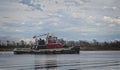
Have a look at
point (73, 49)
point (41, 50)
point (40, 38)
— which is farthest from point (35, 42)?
point (73, 49)

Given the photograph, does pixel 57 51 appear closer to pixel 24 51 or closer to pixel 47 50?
pixel 47 50

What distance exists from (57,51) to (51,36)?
9.95 metres

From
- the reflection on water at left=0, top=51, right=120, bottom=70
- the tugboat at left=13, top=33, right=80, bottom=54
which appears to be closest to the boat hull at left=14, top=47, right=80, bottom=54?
the tugboat at left=13, top=33, right=80, bottom=54

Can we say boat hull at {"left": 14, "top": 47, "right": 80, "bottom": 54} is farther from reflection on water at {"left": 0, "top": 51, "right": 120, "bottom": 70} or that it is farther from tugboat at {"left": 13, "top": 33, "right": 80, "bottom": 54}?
reflection on water at {"left": 0, "top": 51, "right": 120, "bottom": 70}

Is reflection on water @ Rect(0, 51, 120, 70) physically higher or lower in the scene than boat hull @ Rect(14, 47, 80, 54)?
lower

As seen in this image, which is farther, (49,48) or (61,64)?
(49,48)

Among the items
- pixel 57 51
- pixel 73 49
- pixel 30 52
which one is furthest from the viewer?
pixel 30 52

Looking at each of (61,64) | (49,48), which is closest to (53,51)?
(49,48)

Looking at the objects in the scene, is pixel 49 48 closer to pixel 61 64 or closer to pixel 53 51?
pixel 53 51

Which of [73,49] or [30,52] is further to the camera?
[30,52]

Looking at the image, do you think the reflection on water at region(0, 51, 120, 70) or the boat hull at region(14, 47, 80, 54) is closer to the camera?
the reflection on water at region(0, 51, 120, 70)

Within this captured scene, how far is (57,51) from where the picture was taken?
78.9m

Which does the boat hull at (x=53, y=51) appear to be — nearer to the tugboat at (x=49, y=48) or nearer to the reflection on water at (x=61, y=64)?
the tugboat at (x=49, y=48)

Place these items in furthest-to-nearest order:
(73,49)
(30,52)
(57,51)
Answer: (30,52)
(73,49)
(57,51)
